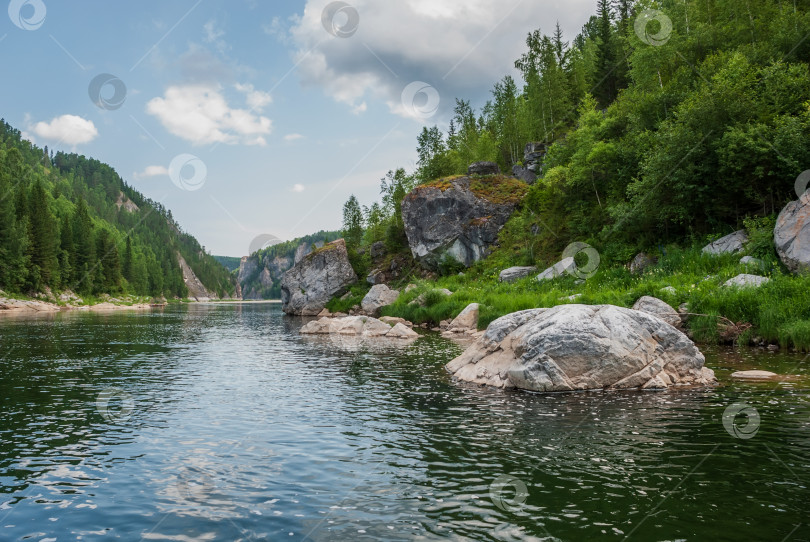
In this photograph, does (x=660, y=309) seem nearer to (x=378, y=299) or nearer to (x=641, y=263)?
(x=641, y=263)

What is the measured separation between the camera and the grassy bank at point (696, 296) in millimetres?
23156

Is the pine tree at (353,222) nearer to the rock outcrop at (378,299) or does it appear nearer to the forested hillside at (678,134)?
the rock outcrop at (378,299)

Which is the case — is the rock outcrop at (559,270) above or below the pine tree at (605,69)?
below

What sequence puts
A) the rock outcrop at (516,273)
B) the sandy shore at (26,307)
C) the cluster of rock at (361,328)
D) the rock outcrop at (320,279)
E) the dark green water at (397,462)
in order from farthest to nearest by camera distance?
the rock outcrop at (320,279), the sandy shore at (26,307), the rock outcrop at (516,273), the cluster of rock at (361,328), the dark green water at (397,462)

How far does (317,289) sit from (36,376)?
6180cm

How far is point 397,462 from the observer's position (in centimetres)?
1031

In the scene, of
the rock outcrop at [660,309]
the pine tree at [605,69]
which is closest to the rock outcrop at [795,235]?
the rock outcrop at [660,309]

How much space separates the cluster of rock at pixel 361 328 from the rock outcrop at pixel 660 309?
52.1ft

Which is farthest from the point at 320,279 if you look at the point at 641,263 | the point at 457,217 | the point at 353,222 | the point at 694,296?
the point at 694,296

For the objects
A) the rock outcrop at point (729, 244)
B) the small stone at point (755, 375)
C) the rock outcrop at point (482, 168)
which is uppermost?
the rock outcrop at point (482, 168)

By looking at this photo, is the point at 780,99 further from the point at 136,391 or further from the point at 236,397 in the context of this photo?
the point at 136,391

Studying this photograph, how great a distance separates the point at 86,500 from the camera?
27.8ft

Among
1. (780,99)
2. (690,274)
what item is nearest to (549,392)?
(690,274)

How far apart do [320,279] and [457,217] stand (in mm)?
26353
